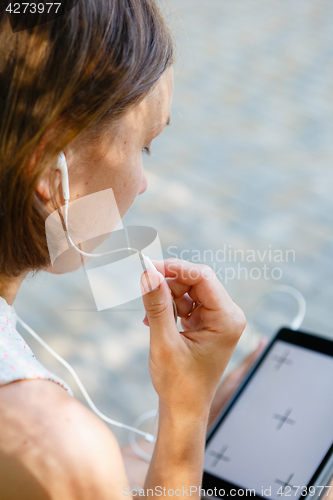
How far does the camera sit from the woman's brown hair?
646 mm

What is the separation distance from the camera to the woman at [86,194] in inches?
25.7

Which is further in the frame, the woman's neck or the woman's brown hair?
the woman's neck

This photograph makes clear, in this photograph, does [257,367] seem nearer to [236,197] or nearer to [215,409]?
[215,409]

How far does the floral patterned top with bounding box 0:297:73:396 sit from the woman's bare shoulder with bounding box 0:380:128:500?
0.04 feet

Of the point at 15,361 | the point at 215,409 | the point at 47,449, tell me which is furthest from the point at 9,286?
the point at 215,409

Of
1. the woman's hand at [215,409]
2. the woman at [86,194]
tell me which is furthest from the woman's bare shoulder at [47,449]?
the woman's hand at [215,409]

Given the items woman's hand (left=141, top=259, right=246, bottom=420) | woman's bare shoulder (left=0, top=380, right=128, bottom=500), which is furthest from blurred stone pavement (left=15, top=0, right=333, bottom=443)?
woman's bare shoulder (left=0, top=380, right=128, bottom=500)

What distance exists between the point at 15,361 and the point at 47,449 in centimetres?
Result: 13

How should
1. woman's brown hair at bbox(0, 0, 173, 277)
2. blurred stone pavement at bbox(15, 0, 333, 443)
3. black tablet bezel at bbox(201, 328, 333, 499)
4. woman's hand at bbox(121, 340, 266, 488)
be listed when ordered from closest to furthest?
woman's brown hair at bbox(0, 0, 173, 277) < black tablet bezel at bbox(201, 328, 333, 499) < woman's hand at bbox(121, 340, 266, 488) < blurred stone pavement at bbox(15, 0, 333, 443)

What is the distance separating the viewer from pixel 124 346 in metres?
1.75

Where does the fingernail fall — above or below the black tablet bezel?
above

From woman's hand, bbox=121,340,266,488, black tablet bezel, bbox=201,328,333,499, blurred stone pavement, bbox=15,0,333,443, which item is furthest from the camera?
blurred stone pavement, bbox=15,0,333,443

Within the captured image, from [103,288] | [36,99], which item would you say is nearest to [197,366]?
[103,288]

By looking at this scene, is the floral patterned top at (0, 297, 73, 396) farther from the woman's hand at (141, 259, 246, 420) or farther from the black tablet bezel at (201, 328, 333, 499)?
the black tablet bezel at (201, 328, 333, 499)
